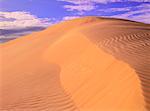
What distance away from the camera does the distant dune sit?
903 cm

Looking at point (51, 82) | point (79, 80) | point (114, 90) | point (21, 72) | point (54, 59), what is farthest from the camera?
point (54, 59)

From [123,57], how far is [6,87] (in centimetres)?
397

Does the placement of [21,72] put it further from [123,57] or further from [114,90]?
[114,90]

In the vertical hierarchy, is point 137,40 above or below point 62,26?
above

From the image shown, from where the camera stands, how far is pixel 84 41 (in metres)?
17.3

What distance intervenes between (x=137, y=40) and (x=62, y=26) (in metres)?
14.7

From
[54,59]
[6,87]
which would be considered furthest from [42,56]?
[6,87]

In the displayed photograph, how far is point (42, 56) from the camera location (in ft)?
60.2

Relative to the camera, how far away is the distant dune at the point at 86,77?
903cm

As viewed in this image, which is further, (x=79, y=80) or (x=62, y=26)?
(x=62, y=26)

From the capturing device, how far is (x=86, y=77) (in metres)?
11.5

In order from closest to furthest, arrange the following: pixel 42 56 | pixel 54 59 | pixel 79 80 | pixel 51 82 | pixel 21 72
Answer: pixel 79 80 → pixel 51 82 → pixel 21 72 → pixel 54 59 → pixel 42 56

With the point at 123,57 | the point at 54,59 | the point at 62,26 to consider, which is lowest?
the point at 62,26

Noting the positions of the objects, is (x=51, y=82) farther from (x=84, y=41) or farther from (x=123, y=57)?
(x=84, y=41)
